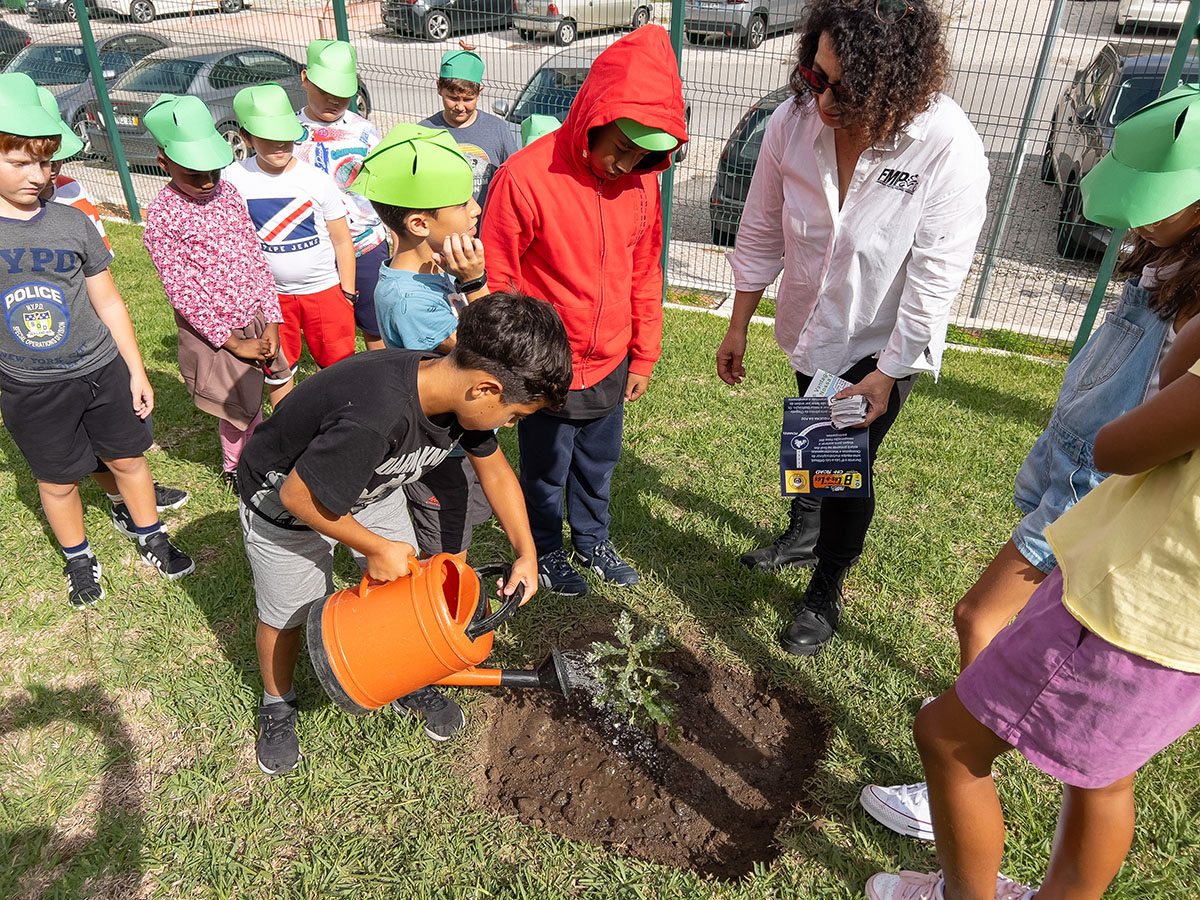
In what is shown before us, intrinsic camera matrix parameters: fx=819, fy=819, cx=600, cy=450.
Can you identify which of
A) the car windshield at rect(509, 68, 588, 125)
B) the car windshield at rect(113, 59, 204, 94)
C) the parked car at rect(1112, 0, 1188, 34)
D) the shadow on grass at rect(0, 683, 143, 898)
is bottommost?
the shadow on grass at rect(0, 683, 143, 898)

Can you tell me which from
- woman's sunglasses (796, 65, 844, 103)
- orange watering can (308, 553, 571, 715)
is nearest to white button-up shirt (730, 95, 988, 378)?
woman's sunglasses (796, 65, 844, 103)

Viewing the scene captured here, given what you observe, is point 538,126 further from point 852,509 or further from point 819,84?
point 852,509

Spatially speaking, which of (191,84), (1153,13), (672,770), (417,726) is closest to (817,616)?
(672,770)

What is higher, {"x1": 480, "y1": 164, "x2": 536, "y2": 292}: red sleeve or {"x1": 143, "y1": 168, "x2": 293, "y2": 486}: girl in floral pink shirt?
{"x1": 480, "y1": 164, "x2": 536, "y2": 292}: red sleeve

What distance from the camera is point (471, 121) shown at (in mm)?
4465

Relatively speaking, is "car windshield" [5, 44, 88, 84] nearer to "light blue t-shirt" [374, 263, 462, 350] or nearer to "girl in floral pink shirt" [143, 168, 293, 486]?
"girl in floral pink shirt" [143, 168, 293, 486]

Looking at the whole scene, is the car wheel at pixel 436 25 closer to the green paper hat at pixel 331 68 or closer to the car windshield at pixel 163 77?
the green paper hat at pixel 331 68

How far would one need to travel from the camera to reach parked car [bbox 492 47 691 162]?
6.34m

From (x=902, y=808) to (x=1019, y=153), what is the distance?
4.49 metres

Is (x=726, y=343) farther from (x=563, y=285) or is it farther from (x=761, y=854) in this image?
(x=761, y=854)

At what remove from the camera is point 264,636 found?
7.38 feet

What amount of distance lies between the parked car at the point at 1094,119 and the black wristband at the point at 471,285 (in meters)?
4.31

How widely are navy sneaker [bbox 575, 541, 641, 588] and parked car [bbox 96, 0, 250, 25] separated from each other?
7577 millimetres

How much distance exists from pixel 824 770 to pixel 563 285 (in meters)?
1.63
